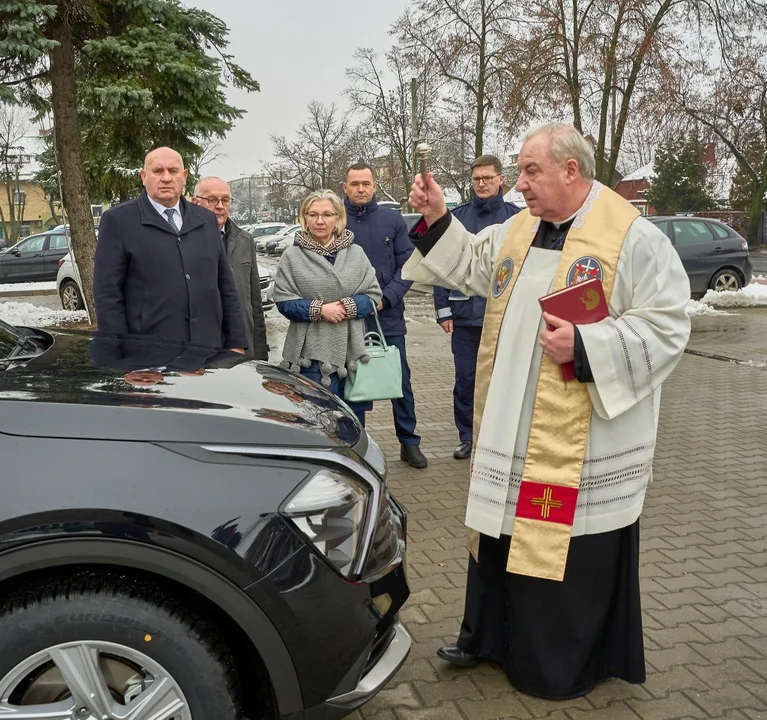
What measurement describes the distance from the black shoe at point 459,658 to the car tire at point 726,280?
13.2 m

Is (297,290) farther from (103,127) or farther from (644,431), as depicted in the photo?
(103,127)

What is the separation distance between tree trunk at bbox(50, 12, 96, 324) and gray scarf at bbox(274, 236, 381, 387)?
848 cm

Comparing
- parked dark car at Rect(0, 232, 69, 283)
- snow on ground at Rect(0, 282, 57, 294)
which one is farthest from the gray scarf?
parked dark car at Rect(0, 232, 69, 283)

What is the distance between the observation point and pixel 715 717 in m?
2.80

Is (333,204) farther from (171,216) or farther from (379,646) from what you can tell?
(379,646)

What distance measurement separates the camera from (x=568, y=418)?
8.89 feet

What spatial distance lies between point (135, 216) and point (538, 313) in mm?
2305

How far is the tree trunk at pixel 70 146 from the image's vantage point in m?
11.5

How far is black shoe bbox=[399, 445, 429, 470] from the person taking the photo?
5.58 metres

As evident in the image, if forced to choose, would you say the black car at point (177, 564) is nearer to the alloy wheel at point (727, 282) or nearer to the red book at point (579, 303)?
the red book at point (579, 303)

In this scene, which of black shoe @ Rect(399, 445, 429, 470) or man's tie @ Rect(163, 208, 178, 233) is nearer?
man's tie @ Rect(163, 208, 178, 233)

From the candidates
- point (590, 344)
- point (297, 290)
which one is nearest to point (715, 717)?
point (590, 344)

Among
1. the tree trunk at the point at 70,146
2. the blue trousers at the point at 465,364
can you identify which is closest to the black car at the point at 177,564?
the blue trousers at the point at 465,364

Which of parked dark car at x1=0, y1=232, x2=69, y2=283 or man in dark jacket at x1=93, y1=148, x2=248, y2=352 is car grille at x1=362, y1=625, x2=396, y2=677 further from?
parked dark car at x1=0, y1=232, x2=69, y2=283
